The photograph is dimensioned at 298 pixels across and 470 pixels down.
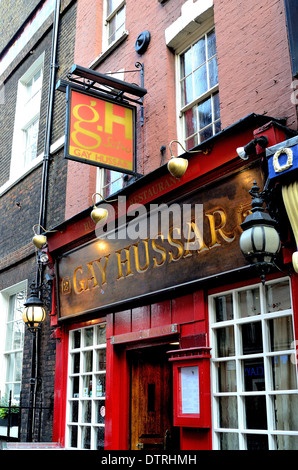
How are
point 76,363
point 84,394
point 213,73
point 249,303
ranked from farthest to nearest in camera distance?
1. point 76,363
2. point 84,394
3. point 213,73
4. point 249,303

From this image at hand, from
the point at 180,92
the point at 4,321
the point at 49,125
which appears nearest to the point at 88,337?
the point at 4,321

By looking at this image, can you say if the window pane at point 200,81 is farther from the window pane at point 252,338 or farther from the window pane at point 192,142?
the window pane at point 252,338

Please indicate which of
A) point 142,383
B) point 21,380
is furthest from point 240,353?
point 21,380

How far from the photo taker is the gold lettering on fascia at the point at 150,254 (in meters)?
5.39

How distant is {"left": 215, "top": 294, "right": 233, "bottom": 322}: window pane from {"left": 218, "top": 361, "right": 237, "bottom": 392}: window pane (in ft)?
1.59

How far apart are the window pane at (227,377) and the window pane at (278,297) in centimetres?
78

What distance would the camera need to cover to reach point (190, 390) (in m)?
5.59

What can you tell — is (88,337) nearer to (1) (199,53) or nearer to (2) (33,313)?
(2) (33,313)

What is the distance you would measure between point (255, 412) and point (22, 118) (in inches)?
365

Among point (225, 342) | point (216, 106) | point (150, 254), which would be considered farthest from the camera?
point (216, 106)

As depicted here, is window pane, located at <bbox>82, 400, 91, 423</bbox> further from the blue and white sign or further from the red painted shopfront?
the blue and white sign

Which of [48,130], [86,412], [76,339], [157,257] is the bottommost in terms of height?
[86,412]

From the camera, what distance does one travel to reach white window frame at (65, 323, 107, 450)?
7.43 metres

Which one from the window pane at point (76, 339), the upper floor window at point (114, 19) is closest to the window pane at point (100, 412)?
the window pane at point (76, 339)
